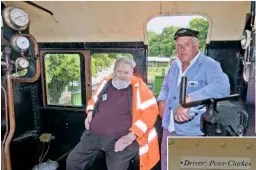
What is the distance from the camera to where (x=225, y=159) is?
0.83m

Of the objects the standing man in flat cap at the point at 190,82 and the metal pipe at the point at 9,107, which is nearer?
the standing man in flat cap at the point at 190,82

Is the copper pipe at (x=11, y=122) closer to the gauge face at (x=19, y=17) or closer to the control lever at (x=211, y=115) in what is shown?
the gauge face at (x=19, y=17)

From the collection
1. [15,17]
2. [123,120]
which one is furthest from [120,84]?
[15,17]

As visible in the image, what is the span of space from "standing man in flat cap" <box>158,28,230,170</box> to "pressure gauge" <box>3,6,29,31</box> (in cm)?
83

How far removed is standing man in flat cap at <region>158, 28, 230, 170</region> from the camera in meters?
1.16

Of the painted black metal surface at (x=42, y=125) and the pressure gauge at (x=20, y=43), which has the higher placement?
the pressure gauge at (x=20, y=43)

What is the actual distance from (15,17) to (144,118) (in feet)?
2.95

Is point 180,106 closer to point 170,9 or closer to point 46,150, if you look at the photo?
point 170,9

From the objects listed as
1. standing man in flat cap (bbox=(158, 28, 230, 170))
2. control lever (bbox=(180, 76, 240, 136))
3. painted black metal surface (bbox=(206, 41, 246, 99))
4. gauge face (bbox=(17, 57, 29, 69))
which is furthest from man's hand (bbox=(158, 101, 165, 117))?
gauge face (bbox=(17, 57, 29, 69))

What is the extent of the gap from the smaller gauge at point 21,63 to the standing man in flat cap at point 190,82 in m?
0.78

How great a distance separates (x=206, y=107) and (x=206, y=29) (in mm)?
392

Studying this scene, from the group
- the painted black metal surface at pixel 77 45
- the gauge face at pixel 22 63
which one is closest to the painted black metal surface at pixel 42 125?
the painted black metal surface at pixel 77 45

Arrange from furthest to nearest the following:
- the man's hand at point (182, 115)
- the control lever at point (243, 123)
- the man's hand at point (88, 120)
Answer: the man's hand at point (88, 120) → the man's hand at point (182, 115) → the control lever at point (243, 123)

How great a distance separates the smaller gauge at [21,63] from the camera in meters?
1.29
